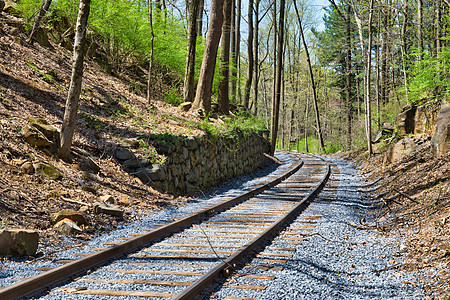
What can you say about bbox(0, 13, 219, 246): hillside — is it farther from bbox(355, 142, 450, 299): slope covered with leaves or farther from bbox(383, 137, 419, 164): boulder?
bbox(383, 137, 419, 164): boulder

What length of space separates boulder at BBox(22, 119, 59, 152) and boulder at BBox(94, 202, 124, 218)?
2.13 metres

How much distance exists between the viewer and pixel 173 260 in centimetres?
531

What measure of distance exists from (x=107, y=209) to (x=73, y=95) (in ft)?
9.79

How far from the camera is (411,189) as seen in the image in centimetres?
956

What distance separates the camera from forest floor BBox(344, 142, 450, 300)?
4777 mm

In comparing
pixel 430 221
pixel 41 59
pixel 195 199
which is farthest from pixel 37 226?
pixel 41 59

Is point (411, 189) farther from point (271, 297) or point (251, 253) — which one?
point (271, 297)

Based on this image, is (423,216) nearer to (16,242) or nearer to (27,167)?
(16,242)

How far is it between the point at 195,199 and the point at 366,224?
4701 mm

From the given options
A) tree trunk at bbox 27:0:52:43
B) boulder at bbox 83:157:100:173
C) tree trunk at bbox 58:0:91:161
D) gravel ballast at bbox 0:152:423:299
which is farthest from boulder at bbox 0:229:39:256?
tree trunk at bbox 27:0:52:43

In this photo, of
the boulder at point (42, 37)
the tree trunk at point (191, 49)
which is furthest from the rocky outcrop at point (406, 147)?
the boulder at point (42, 37)

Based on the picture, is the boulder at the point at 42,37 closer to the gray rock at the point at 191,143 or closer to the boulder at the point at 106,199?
the gray rock at the point at 191,143

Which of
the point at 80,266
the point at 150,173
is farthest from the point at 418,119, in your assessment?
the point at 80,266

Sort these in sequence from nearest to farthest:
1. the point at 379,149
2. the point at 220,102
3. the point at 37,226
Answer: the point at 37,226
the point at 220,102
the point at 379,149
